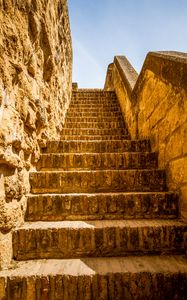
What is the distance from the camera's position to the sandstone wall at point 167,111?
1.71 meters

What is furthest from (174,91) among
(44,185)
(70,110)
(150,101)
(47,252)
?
(70,110)

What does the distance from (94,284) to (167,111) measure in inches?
64.8

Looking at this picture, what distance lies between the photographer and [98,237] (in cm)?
146

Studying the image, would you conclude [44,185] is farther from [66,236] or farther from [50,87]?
[50,87]

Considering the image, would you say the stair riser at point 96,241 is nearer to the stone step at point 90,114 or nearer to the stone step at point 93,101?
the stone step at point 90,114

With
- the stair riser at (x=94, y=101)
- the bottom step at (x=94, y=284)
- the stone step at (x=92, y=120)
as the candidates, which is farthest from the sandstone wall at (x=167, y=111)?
the stair riser at (x=94, y=101)

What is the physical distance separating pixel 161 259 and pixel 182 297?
22cm

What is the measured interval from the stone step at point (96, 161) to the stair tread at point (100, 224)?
72 cm

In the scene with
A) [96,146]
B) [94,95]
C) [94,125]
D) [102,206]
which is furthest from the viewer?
[94,95]

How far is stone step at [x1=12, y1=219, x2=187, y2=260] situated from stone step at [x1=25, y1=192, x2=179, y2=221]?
0.20 meters

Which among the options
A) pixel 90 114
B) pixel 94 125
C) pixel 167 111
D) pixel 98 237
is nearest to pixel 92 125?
pixel 94 125

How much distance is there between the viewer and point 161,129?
2.23 meters

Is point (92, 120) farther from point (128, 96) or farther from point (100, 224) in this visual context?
point (100, 224)

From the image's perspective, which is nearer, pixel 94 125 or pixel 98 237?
pixel 98 237
